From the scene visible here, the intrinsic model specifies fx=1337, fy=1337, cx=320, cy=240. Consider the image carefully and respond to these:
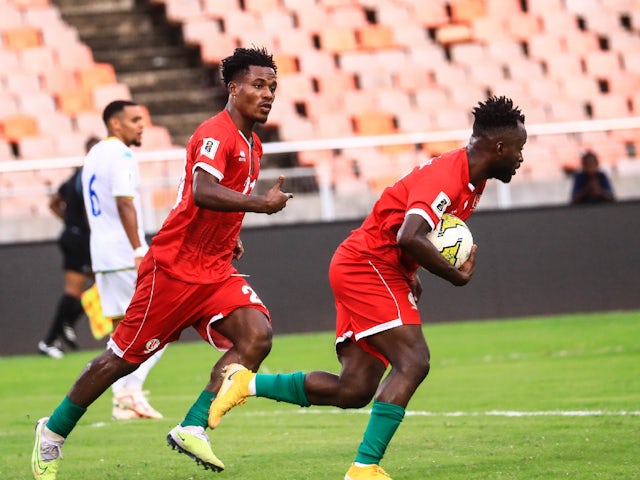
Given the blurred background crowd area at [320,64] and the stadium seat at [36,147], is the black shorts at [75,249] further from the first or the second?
the stadium seat at [36,147]

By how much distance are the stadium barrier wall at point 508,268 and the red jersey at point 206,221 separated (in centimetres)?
962

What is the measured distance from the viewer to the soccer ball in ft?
20.4

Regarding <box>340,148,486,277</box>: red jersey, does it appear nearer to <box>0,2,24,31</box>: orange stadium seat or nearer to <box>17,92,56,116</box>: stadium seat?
<box>17,92,56,116</box>: stadium seat

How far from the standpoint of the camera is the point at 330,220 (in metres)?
16.7

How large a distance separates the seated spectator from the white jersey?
8557 mm

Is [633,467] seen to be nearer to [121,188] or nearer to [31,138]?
[121,188]

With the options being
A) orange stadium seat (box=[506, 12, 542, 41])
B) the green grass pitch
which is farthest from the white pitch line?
orange stadium seat (box=[506, 12, 542, 41])


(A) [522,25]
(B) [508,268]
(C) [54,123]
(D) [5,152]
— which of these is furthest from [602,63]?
(D) [5,152]

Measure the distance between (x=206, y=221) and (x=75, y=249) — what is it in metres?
8.38

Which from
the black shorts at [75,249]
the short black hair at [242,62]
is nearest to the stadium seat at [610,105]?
the black shorts at [75,249]

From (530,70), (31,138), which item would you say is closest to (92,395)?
(31,138)

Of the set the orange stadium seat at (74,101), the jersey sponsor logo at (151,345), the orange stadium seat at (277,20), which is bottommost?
the jersey sponsor logo at (151,345)

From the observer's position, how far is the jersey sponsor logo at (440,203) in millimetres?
6051

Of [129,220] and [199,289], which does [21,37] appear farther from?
[199,289]
